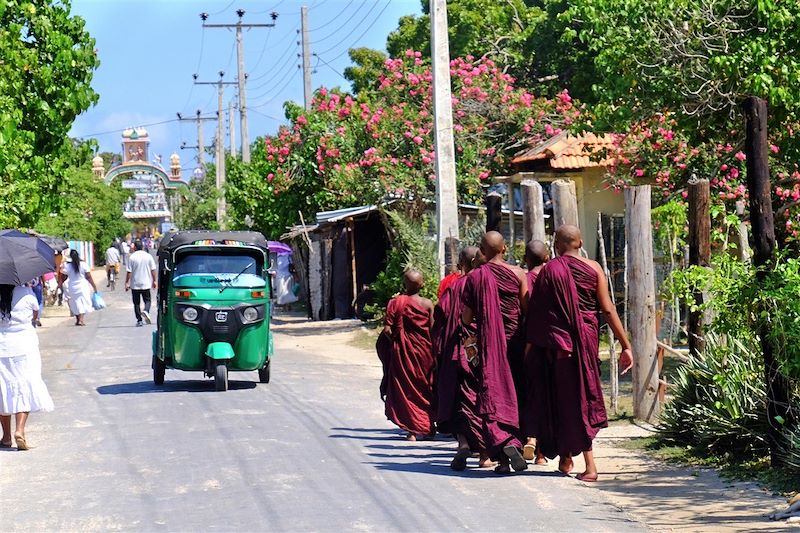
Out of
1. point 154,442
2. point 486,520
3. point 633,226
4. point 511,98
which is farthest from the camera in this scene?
point 511,98

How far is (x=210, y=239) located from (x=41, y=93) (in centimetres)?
1010

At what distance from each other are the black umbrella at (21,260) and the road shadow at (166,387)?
4.08m

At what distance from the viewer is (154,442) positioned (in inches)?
444

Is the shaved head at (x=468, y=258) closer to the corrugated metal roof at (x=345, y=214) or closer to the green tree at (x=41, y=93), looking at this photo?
the green tree at (x=41, y=93)

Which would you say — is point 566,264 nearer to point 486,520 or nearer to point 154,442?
point 486,520

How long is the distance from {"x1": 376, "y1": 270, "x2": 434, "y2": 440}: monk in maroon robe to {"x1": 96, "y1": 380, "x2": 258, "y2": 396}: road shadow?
426 centimetres

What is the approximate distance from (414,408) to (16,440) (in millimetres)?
3581

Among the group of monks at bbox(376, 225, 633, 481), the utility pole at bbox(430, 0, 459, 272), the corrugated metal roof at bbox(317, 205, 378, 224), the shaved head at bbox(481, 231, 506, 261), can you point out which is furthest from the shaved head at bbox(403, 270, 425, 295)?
the corrugated metal roof at bbox(317, 205, 378, 224)

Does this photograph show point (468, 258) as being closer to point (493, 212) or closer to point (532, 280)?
point (532, 280)

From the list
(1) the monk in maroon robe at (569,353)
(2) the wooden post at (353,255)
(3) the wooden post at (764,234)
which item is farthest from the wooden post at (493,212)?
(2) the wooden post at (353,255)

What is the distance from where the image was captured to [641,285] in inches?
488

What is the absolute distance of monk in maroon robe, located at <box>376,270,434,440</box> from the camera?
38.6ft

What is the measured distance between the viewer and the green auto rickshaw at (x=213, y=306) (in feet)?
50.6

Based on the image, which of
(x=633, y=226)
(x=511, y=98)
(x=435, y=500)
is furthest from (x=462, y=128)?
(x=435, y=500)
